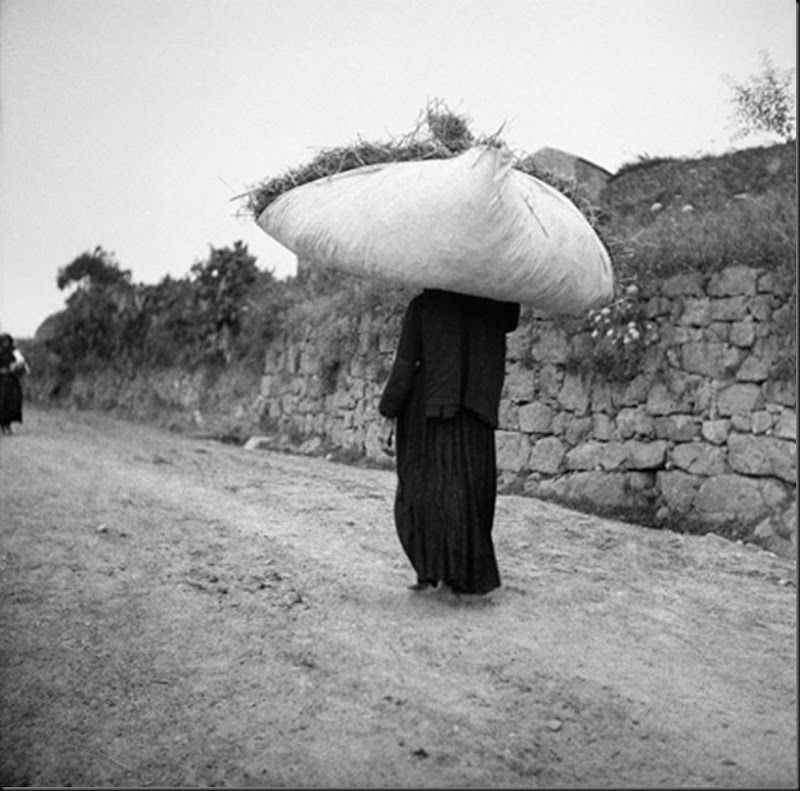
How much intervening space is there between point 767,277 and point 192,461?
20.0 feet

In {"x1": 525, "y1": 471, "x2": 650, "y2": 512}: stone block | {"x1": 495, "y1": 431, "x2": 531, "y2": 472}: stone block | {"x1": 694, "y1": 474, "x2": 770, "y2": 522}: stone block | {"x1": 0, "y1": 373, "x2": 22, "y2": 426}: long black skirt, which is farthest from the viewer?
{"x1": 0, "y1": 373, "x2": 22, "y2": 426}: long black skirt

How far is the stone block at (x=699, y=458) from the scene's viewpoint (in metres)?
6.29

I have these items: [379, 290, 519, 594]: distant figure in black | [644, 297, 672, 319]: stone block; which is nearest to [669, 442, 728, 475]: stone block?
[644, 297, 672, 319]: stone block

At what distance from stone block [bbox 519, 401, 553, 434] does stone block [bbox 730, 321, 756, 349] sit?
1.84 m

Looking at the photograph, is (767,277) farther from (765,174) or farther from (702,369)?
(765,174)

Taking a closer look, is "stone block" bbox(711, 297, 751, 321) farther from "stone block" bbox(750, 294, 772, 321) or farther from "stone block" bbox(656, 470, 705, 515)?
"stone block" bbox(656, 470, 705, 515)

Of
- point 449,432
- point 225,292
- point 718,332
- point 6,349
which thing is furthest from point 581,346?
point 225,292

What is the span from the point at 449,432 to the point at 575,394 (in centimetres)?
379

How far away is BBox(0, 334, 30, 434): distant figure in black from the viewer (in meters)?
11.0

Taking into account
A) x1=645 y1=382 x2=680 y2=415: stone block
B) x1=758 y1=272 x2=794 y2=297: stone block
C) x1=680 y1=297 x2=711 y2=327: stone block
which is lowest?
x1=645 y1=382 x2=680 y2=415: stone block

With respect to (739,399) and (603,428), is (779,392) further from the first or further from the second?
(603,428)

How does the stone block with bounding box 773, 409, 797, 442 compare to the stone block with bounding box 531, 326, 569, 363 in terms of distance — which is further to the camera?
the stone block with bounding box 531, 326, 569, 363

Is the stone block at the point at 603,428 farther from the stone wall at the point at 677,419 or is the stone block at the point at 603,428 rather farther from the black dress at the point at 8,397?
the black dress at the point at 8,397

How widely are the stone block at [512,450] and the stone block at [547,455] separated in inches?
3.0
